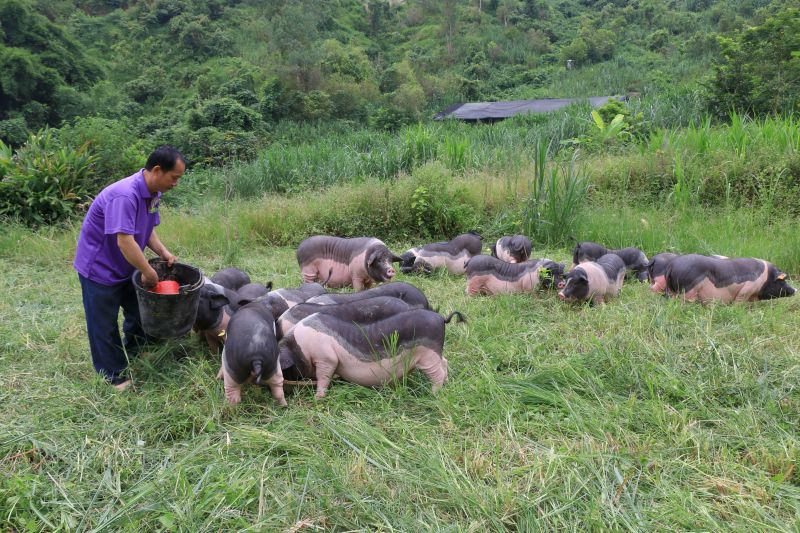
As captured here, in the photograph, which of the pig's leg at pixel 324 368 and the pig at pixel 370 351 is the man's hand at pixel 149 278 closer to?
the pig at pixel 370 351

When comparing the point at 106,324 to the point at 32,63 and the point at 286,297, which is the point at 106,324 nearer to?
the point at 286,297

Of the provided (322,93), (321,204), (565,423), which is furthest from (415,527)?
(322,93)

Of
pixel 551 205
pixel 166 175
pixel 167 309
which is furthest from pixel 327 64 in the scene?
pixel 167 309

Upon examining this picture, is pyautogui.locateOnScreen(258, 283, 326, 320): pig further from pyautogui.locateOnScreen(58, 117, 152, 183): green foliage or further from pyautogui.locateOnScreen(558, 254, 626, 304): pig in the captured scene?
pyautogui.locateOnScreen(58, 117, 152, 183): green foliage

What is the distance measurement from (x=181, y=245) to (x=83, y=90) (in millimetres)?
23465

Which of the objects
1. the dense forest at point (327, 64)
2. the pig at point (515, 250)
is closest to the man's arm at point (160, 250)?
the pig at point (515, 250)

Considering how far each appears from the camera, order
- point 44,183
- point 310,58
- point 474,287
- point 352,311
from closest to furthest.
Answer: point 352,311, point 474,287, point 44,183, point 310,58

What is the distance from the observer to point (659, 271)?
17.8 feet

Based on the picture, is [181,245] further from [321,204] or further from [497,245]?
[497,245]

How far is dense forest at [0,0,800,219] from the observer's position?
579 inches

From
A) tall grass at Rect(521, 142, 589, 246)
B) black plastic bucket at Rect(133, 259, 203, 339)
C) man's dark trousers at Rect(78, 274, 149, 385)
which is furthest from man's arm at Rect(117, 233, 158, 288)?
tall grass at Rect(521, 142, 589, 246)

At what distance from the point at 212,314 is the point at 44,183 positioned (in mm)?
7041

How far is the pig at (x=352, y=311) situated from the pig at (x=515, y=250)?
8.27ft

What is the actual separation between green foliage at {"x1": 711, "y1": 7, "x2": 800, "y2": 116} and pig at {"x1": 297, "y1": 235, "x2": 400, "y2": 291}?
10.8 m
